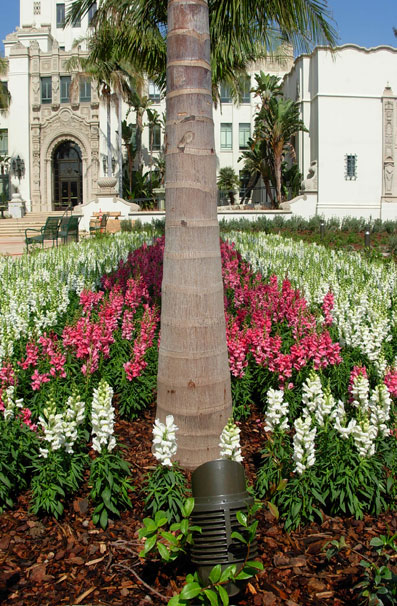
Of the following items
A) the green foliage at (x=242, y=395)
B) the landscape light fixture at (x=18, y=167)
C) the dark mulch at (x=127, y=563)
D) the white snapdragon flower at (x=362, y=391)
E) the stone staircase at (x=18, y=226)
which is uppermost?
the landscape light fixture at (x=18, y=167)

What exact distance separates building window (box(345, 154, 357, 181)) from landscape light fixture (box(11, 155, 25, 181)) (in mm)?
22406

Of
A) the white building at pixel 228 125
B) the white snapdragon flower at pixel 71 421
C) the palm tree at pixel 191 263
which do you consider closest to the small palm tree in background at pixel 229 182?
the white building at pixel 228 125

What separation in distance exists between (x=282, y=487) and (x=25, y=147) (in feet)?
136

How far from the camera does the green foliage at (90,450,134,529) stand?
2965mm

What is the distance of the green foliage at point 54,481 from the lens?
297 centimetres

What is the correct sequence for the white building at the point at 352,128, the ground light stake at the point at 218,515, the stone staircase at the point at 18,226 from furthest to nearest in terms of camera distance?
the white building at the point at 352,128 → the stone staircase at the point at 18,226 → the ground light stake at the point at 218,515

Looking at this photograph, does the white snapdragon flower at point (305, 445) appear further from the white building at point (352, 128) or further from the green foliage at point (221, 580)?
the white building at point (352, 128)

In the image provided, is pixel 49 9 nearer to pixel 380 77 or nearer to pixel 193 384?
pixel 380 77

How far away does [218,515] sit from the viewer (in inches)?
92.1

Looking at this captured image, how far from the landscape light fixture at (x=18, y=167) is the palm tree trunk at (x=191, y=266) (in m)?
39.5

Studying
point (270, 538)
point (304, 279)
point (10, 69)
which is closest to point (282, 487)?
point (270, 538)

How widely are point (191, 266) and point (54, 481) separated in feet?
4.85

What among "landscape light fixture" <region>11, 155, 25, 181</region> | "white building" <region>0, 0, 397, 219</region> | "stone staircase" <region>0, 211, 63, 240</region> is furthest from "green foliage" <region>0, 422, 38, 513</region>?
"landscape light fixture" <region>11, 155, 25, 181</region>

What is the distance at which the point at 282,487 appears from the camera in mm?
2881
